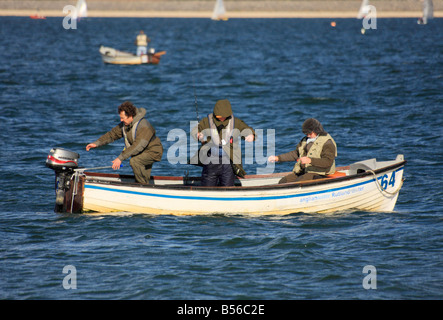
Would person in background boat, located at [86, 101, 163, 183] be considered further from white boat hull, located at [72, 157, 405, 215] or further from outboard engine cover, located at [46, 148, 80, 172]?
white boat hull, located at [72, 157, 405, 215]

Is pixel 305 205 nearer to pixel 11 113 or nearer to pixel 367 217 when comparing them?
pixel 367 217

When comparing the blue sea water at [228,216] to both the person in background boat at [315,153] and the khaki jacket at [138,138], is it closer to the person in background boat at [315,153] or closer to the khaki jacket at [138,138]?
the person in background boat at [315,153]

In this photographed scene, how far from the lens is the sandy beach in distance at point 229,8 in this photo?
380 feet

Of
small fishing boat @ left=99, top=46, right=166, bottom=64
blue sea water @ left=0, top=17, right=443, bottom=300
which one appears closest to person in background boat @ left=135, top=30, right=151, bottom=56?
small fishing boat @ left=99, top=46, right=166, bottom=64

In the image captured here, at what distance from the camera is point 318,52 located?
53.4m

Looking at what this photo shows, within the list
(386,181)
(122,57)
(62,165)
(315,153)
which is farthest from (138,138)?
(122,57)

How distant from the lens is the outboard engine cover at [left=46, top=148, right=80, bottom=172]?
11.2 m

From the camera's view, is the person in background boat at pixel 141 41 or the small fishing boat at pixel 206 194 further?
the person in background boat at pixel 141 41

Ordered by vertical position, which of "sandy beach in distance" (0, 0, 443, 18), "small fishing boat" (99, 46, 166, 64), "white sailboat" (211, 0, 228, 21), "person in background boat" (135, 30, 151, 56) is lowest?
"small fishing boat" (99, 46, 166, 64)

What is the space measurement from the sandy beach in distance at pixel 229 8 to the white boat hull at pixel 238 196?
108m

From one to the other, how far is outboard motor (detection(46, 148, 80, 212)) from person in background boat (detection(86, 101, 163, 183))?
38cm

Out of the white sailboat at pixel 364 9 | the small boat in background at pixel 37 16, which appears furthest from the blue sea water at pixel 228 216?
the small boat in background at pixel 37 16

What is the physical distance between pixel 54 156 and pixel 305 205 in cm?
468
